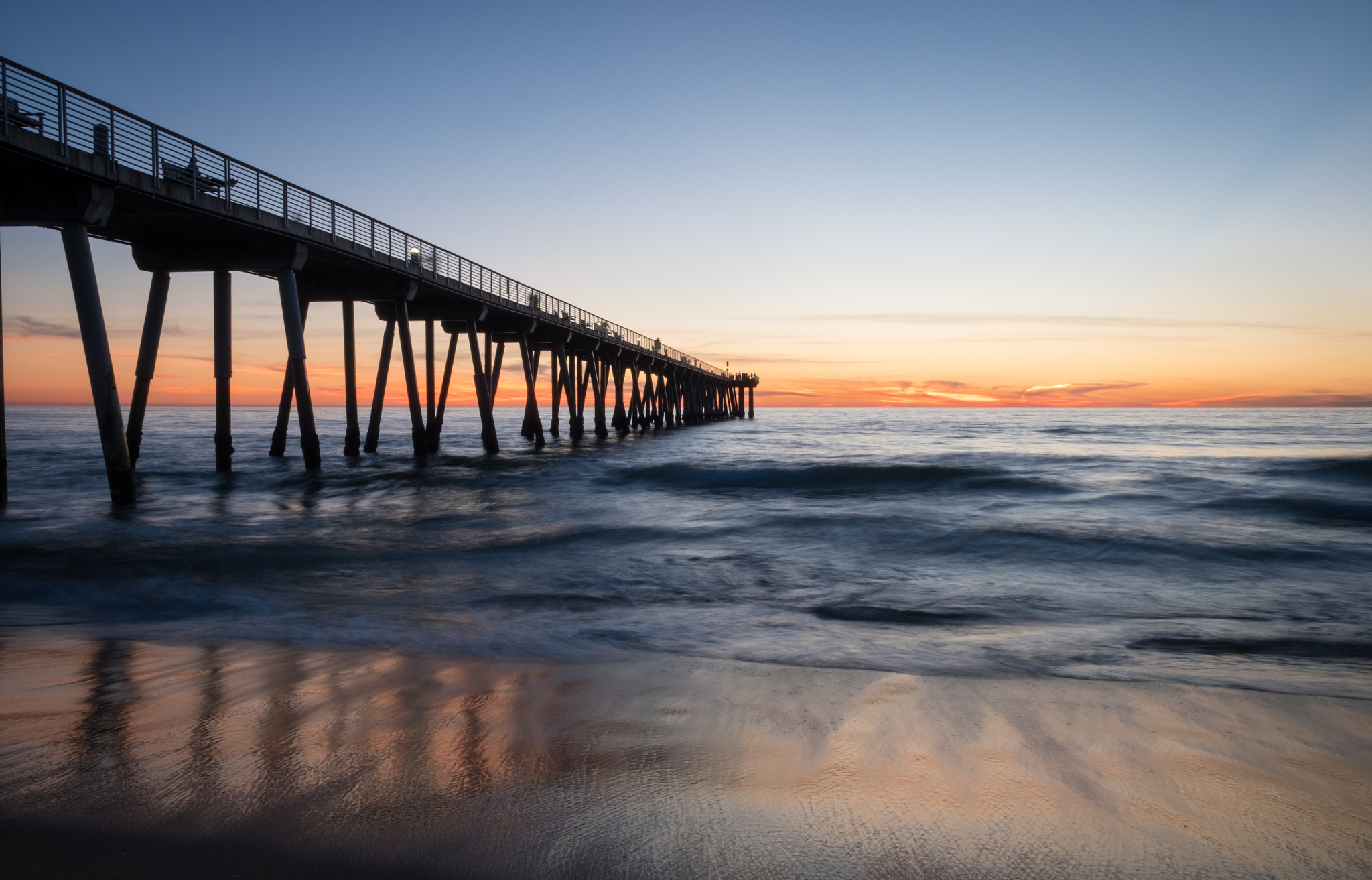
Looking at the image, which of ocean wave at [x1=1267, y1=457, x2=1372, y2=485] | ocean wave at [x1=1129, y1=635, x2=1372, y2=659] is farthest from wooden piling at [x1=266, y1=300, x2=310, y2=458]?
ocean wave at [x1=1267, y1=457, x2=1372, y2=485]

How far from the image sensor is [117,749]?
291 centimetres

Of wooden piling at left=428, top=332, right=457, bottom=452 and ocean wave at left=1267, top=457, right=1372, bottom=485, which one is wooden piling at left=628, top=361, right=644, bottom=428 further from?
ocean wave at left=1267, top=457, right=1372, bottom=485

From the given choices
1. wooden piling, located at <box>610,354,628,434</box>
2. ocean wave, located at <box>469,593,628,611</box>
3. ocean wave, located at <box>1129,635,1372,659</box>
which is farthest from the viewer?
wooden piling, located at <box>610,354,628,434</box>

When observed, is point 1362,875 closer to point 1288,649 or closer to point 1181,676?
point 1181,676

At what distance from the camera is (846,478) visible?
22.5m

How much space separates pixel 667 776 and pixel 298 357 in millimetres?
17066

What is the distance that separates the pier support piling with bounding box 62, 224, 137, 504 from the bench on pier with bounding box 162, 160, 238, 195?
5.95 ft

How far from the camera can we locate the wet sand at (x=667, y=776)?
7.31 ft

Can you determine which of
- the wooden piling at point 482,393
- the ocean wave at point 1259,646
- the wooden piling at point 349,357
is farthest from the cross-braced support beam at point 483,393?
the ocean wave at point 1259,646

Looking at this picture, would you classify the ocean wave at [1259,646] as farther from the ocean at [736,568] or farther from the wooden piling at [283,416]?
the wooden piling at [283,416]

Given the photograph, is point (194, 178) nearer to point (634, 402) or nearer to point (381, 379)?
point (381, 379)

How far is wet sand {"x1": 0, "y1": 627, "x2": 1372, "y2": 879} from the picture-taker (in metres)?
2.23

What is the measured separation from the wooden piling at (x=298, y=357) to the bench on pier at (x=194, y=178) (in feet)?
9.64

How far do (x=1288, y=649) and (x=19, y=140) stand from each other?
49.0ft
